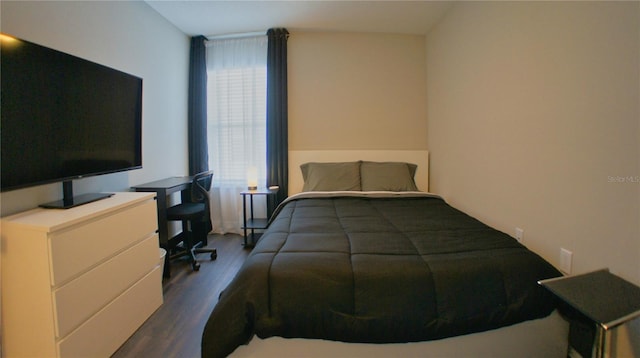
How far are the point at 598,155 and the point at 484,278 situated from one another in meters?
0.84

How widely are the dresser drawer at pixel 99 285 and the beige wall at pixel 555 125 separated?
2572 mm

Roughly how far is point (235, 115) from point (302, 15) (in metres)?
1.41

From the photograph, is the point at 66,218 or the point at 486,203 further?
the point at 486,203

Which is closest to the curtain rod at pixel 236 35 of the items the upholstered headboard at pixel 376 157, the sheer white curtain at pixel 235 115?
the sheer white curtain at pixel 235 115

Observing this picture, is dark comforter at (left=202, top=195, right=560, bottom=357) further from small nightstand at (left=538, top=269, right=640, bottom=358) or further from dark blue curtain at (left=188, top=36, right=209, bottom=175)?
dark blue curtain at (left=188, top=36, right=209, bottom=175)

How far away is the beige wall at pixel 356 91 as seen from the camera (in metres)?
3.32

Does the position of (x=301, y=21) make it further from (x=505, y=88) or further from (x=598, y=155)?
(x=598, y=155)

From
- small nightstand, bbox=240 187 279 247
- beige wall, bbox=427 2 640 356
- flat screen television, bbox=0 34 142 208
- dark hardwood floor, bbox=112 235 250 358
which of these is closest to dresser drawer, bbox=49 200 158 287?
flat screen television, bbox=0 34 142 208

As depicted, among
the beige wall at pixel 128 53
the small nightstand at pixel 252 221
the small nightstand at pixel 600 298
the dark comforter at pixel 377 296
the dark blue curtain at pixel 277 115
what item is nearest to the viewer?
the small nightstand at pixel 600 298

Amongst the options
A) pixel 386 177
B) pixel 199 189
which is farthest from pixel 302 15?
pixel 199 189

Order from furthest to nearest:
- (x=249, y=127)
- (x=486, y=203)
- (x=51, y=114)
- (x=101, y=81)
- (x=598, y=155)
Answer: (x=249, y=127)
(x=486, y=203)
(x=101, y=81)
(x=51, y=114)
(x=598, y=155)

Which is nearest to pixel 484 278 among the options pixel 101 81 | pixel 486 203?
pixel 486 203

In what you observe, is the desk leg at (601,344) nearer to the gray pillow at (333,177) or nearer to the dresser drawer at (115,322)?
the gray pillow at (333,177)

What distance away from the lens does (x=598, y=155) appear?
132cm
